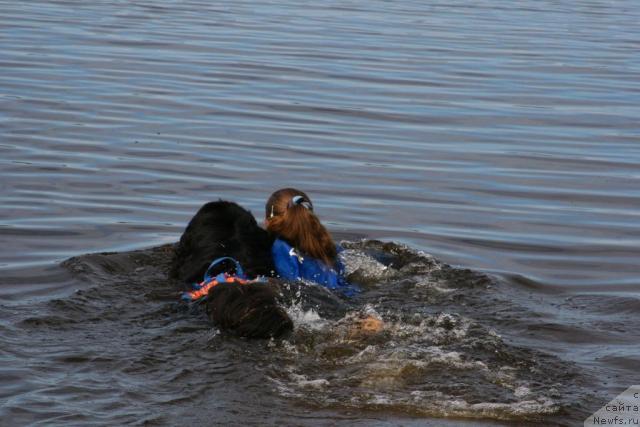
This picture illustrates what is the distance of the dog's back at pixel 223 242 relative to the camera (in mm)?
7605

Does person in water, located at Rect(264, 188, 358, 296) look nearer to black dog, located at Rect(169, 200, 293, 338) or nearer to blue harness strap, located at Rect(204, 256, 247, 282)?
black dog, located at Rect(169, 200, 293, 338)

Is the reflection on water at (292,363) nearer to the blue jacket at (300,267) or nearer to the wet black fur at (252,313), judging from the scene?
the wet black fur at (252,313)

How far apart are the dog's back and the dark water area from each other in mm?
262

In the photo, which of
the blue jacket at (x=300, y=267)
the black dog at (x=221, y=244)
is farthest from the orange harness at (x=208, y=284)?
the blue jacket at (x=300, y=267)

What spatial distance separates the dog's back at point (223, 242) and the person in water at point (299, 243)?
0.10 metres

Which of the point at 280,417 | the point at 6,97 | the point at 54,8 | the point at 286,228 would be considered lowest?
the point at 280,417

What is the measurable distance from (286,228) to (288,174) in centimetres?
391

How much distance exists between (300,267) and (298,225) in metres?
0.28

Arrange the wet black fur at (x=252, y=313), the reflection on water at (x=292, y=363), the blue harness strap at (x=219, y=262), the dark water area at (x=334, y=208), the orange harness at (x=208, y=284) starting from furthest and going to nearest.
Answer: the blue harness strap at (x=219, y=262), the orange harness at (x=208, y=284), the wet black fur at (x=252, y=313), the dark water area at (x=334, y=208), the reflection on water at (x=292, y=363)

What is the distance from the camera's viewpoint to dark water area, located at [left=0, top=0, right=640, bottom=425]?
231 inches

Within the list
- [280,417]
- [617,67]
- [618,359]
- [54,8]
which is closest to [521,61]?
[617,67]

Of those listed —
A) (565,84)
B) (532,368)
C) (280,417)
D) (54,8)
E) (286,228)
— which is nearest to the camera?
(280,417)

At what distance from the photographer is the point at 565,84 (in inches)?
688

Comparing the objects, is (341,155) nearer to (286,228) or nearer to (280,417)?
(286,228)
